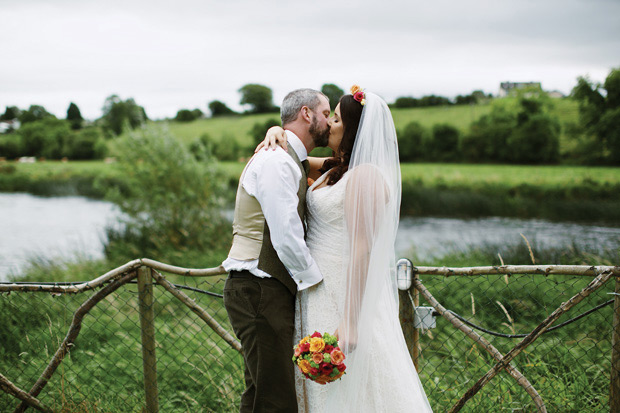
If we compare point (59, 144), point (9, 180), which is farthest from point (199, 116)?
point (9, 180)

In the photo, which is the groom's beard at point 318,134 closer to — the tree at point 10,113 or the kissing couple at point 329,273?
the kissing couple at point 329,273

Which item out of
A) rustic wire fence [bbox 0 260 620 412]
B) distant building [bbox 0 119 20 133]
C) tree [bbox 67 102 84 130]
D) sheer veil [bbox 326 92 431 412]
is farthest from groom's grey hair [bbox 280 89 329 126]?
distant building [bbox 0 119 20 133]

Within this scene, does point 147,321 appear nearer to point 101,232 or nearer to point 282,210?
point 282,210

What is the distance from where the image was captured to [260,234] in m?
2.65

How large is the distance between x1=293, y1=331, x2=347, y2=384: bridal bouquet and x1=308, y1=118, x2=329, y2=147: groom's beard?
1198mm

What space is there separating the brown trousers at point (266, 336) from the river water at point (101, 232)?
823cm

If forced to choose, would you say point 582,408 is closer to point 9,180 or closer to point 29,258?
point 29,258

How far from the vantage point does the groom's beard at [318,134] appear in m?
2.86

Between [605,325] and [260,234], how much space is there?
4.92 meters

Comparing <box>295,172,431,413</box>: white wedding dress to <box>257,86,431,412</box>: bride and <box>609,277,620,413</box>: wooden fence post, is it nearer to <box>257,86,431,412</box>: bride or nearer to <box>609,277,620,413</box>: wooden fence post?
<box>257,86,431,412</box>: bride

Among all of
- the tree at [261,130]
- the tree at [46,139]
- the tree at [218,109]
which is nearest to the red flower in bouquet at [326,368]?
the tree at [261,130]

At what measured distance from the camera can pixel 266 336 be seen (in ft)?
8.43

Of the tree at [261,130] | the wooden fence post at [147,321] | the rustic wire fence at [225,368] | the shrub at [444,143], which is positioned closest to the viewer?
the rustic wire fence at [225,368]

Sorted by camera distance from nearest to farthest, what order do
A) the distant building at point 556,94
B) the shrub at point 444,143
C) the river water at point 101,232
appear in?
the river water at point 101,232 → the shrub at point 444,143 → the distant building at point 556,94
